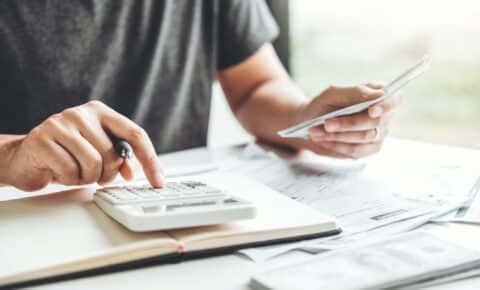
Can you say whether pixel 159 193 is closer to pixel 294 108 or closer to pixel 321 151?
pixel 321 151

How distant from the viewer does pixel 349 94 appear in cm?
93

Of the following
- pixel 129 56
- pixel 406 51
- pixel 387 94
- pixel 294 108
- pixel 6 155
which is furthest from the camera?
pixel 406 51

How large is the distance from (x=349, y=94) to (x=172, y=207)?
1.39ft

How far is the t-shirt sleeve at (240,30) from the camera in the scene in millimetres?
1372

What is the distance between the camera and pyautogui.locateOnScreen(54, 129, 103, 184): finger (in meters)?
0.68

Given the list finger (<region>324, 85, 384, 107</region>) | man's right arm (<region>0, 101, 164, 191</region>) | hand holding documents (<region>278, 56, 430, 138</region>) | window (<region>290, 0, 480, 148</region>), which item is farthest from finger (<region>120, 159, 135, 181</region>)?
window (<region>290, 0, 480, 148</region>)

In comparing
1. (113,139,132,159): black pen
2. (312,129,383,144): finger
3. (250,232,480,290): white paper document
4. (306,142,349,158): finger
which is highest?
(113,139,132,159): black pen

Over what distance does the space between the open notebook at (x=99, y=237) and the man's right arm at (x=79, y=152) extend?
4 cm

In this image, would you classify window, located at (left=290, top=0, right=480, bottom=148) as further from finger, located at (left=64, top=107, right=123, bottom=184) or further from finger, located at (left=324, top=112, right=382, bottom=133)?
finger, located at (left=64, top=107, right=123, bottom=184)

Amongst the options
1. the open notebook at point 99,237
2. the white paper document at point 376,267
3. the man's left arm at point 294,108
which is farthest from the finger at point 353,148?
the white paper document at point 376,267

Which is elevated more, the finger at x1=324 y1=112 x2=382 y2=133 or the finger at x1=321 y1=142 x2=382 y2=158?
the finger at x1=324 y1=112 x2=382 y2=133

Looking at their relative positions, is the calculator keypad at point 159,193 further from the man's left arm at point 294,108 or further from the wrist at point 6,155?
the man's left arm at point 294,108

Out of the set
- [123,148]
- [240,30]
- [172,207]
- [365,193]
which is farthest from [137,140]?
[240,30]

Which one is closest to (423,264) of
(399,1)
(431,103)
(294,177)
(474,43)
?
(294,177)
